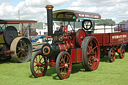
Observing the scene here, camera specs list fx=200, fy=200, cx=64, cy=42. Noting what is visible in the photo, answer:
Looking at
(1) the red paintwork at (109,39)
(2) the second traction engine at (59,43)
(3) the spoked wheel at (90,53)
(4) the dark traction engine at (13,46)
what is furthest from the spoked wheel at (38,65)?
(4) the dark traction engine at (13,46)

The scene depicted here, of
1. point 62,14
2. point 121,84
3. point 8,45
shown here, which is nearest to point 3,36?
point 8,45

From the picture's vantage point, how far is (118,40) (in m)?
9.75

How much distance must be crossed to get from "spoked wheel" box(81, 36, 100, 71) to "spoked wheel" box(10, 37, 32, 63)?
3803 mm

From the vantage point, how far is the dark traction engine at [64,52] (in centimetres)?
597

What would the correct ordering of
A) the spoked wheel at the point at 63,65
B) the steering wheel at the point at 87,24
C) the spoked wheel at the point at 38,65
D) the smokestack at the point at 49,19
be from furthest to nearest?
the steering wheel at the point at 87,24 → the smokestack at the point at 49,19 → the spoked wheel at the point at 38,65 → the spoked wheel at the point at 63,65

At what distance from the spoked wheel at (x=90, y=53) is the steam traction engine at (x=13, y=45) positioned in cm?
381

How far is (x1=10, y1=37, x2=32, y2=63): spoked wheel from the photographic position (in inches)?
373

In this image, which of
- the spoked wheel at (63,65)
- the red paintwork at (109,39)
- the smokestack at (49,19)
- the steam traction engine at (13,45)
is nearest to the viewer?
the spoked wheel at (63,65)

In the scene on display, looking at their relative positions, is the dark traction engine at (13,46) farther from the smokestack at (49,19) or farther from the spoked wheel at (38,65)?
the smokestack at (49,19)

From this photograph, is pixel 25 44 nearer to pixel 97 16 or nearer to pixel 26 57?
pixel 26 57

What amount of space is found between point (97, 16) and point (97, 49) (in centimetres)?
133

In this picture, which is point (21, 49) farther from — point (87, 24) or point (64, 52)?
point (64, 52)

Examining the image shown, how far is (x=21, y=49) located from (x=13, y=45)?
607mm

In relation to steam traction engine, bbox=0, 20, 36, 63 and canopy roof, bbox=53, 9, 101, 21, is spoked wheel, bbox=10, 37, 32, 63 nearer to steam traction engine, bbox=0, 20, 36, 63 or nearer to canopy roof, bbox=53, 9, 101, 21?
steam traction engine, bbox=0, 20, 36, 63
